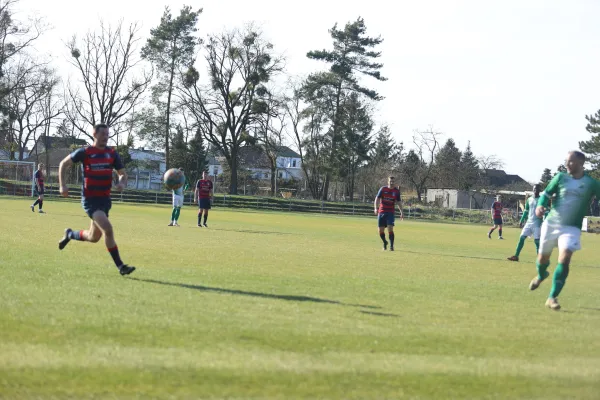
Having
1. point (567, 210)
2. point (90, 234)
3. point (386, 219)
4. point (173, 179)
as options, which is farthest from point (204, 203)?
point (567, 210)

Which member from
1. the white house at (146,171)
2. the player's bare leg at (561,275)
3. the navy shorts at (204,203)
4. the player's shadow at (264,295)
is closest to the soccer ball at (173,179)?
the player's shadow at (264,295)

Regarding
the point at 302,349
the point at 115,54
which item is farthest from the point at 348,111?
the point at 302,349

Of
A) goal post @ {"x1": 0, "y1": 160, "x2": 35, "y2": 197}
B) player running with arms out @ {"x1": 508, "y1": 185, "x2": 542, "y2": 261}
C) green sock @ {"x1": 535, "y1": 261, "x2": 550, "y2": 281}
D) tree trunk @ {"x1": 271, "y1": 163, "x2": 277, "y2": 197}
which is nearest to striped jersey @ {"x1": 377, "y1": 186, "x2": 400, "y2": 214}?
player running with arms out @ {"x1": 508, "y1": 185, "x2": 542, "y2": 261}

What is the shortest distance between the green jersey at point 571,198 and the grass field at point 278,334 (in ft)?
3.85

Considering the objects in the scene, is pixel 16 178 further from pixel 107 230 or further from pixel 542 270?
pixel 542 270

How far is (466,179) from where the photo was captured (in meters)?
89.7

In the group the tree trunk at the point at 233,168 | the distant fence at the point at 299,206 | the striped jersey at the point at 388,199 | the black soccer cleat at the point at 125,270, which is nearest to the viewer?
the black soccer cleat at the point at 125,270

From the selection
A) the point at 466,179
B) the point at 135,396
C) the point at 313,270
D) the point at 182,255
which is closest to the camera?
the point at 135,396

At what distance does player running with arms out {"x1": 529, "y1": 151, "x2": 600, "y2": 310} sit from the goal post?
58.7m

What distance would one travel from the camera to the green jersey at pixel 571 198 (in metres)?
9.70

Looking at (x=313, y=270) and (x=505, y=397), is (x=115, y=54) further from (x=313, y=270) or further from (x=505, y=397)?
(x=505, y=397)

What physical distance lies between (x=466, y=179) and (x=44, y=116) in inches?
1962

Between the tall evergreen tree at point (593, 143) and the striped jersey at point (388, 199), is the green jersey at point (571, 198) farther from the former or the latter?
the tall evergreen tree at point (593, 143)

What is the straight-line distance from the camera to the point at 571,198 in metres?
9.73
